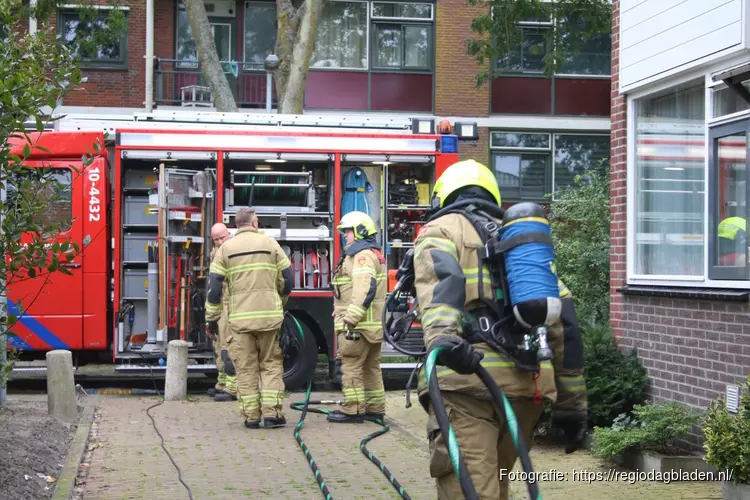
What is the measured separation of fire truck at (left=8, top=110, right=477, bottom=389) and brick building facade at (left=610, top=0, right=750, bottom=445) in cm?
376

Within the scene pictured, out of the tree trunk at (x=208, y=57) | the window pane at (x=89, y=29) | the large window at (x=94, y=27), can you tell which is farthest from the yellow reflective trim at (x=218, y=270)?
the window pane at (x=89, y=29)

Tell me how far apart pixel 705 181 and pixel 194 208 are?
6.33m

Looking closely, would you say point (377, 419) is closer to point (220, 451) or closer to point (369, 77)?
point (220, 451)

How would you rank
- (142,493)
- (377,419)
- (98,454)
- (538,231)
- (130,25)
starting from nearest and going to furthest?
(538,231)
(142,493)
(98,454)
(377,419)
(130,25)

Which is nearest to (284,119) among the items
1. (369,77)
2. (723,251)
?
(723,251)

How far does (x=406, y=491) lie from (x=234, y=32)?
19013 millimetres

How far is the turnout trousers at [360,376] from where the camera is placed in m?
9.98

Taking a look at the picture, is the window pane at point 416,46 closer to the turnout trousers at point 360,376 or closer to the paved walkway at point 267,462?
the paved walkway at point 267,462

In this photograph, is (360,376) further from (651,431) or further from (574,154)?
(574,154)

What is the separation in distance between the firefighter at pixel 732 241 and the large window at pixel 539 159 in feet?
54.3

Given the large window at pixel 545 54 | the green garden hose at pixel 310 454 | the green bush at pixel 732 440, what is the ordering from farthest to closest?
the large window at pixel 545 54, the green garden hose at pixel 310 454, the green bush at pixel 732 440

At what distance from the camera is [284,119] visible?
1282 centimetres

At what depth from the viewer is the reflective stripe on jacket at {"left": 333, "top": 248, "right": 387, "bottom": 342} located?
31.7 ft

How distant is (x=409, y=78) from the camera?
24.5m
